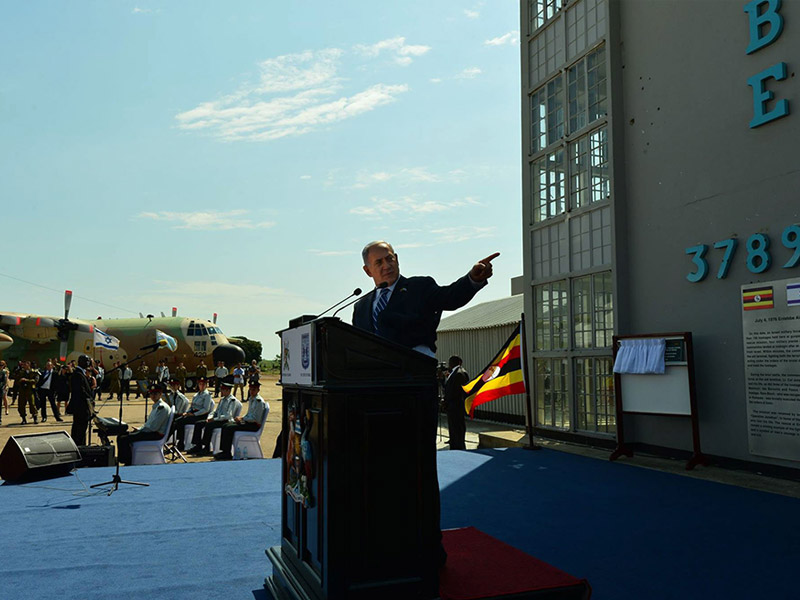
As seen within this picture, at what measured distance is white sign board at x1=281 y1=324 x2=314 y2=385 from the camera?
8.80 feet

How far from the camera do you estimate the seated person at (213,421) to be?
10466mm

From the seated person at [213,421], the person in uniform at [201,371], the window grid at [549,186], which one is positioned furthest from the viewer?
the person in uniform at [201,371]

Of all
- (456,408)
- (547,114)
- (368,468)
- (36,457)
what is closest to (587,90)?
(547,114)

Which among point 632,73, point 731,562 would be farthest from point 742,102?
point 731,562

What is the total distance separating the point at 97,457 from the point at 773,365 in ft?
25.6

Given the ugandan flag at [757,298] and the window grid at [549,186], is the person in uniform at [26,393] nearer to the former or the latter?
the window grid at [549,186]

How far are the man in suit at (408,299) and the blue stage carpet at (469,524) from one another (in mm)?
1344

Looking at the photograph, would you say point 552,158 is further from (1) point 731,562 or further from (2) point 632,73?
(1) point 731,562

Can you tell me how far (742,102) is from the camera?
23.8 feet

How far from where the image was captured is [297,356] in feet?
9.57

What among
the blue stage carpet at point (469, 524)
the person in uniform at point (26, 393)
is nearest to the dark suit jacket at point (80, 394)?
the blue stage carpet at point (469, 524)

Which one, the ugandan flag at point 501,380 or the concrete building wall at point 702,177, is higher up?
the concrete building wall at point 702,177

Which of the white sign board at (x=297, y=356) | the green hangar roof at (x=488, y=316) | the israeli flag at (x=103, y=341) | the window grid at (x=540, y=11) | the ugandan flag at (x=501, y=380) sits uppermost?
the window grid at (x=540, y=11)

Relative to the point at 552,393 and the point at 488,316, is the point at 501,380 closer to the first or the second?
the point at 552,393
